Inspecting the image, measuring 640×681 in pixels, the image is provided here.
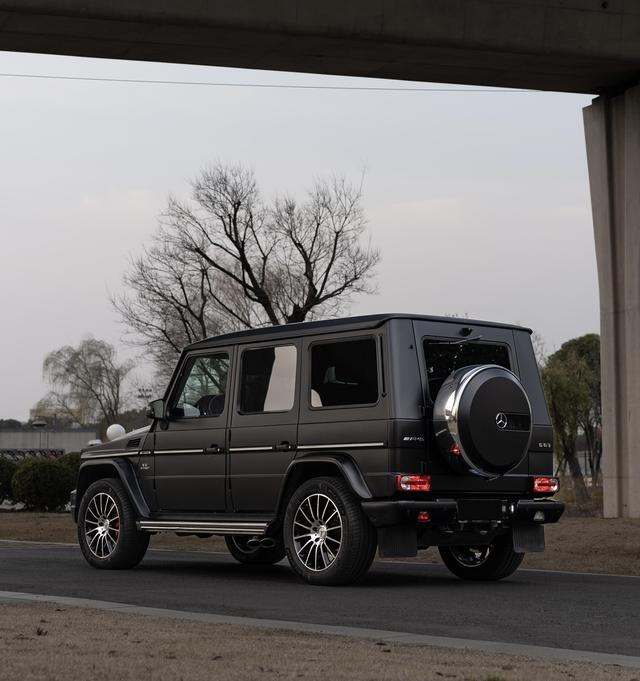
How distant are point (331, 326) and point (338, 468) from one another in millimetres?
1368

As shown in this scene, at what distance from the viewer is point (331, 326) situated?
1242cm

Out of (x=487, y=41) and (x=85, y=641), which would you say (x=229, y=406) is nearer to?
(x=85, y=641)

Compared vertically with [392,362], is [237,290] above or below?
above

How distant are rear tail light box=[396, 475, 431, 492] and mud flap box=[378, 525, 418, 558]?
0.38 m

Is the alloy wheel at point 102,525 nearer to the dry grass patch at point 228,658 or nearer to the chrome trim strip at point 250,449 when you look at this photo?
the chrome trim strip at point 250,449

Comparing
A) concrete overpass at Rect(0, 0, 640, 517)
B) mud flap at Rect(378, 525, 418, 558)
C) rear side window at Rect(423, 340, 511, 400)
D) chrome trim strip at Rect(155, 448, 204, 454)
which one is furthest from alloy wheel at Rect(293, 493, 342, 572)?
concrete overpass at Rect(0, 0, 640, 517)

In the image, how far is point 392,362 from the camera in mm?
11742

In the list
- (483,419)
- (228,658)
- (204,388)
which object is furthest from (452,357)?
(228,658)

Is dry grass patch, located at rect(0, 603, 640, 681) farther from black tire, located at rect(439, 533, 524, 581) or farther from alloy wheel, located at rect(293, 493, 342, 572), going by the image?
black tire, located at rect(439, 533, 524, 581)

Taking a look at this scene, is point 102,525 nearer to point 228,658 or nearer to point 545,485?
point 545,485

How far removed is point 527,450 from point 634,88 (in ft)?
38.7

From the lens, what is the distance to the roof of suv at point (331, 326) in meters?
12.0

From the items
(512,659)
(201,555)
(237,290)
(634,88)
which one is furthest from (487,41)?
(237,290)

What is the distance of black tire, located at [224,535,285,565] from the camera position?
1470cm
